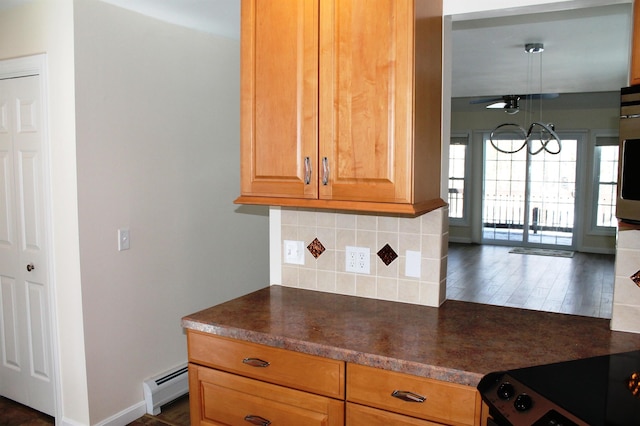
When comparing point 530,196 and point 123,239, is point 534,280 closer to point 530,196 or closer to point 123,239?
point 530,196

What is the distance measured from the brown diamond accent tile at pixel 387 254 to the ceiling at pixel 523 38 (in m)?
1.06

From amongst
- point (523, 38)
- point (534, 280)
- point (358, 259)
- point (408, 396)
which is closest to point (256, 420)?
point (408, 396)

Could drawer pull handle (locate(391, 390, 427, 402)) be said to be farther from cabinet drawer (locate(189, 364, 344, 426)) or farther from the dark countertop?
cabinet drawer (locate(189, 364, 344, 426))

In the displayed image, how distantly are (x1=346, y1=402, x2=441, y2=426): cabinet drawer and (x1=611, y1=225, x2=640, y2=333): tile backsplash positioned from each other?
2.90 feet

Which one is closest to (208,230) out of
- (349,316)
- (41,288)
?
(41,288)

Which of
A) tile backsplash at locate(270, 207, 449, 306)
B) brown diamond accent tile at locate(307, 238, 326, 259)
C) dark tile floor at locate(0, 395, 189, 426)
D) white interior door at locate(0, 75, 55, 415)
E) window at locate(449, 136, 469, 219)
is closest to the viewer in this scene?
tile backsplash at locate(270, 207, 449, 306)

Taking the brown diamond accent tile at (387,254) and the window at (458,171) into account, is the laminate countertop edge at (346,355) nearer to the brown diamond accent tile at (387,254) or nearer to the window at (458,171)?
the brown diamond accent tile at (387,254)

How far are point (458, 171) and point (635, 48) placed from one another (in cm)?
899

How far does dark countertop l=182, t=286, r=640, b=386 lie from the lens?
5.45ft

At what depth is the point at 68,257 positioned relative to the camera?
275 centimetres

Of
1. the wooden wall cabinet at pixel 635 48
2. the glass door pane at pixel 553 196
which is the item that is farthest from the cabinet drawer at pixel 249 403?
the glass door pane at pixel 553 196

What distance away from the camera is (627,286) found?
75.6 inches

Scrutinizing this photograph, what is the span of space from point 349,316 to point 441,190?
0.70m

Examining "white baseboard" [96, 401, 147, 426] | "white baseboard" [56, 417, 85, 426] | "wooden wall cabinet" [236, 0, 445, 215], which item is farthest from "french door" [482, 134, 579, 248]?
"white baseboard" [56, 417, 85, 426]
